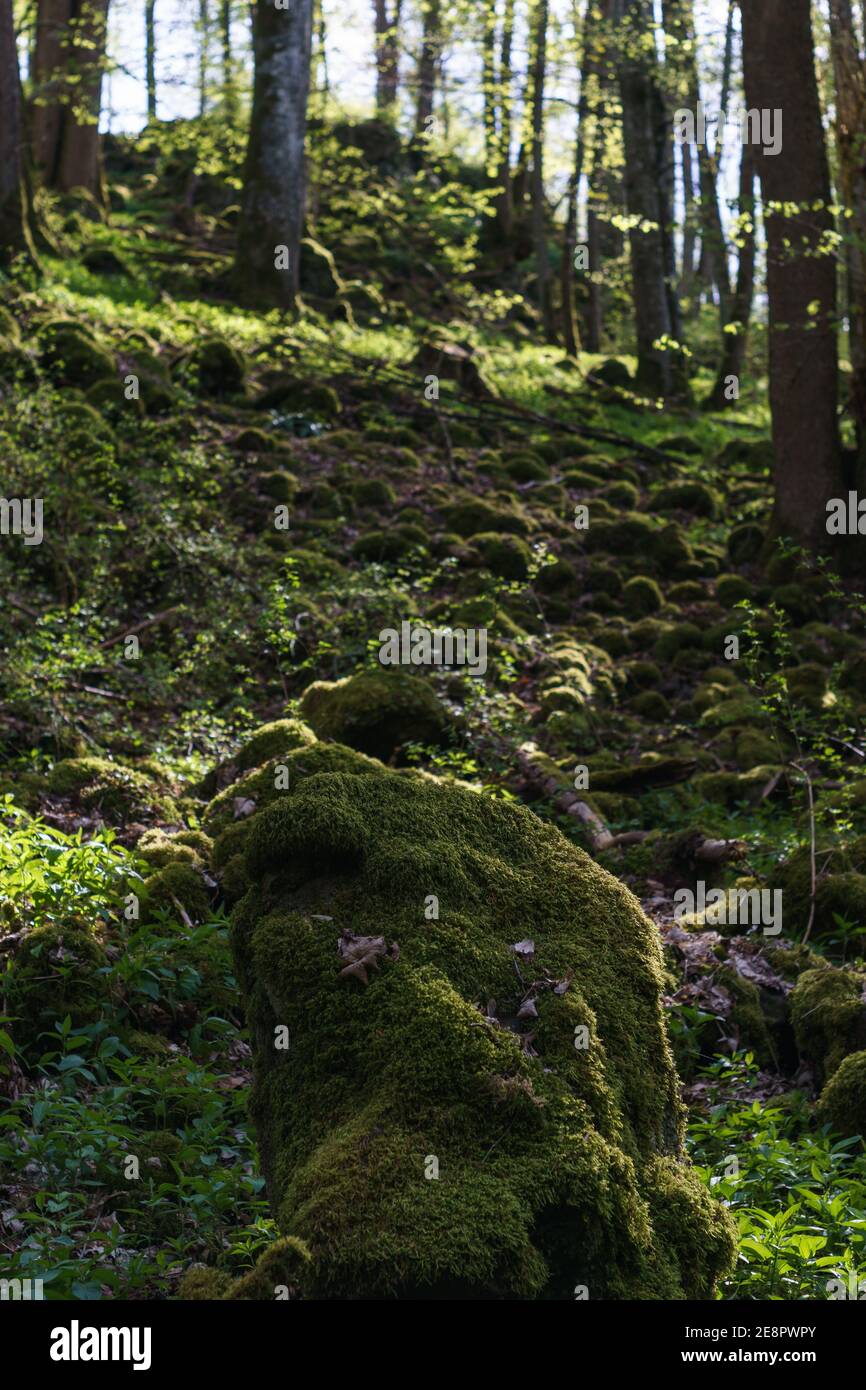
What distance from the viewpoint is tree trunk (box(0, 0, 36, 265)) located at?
15141 mm

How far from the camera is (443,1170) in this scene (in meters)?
2.86

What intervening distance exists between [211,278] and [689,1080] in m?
16.7

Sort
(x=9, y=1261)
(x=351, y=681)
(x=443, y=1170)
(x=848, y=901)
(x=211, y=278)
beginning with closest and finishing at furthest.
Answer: (x=443, y=1170) → (x=9, y=1261) → (x=848, y=901) → (x=351, y=681) → (x=211, y=278)

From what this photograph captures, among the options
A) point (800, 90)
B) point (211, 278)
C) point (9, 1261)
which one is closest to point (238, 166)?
point (211, 278)

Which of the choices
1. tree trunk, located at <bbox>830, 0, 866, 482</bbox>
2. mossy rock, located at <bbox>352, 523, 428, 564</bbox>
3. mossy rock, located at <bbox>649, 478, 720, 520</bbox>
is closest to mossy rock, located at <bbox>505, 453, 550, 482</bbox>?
mossy rock, located at <bbox>649, 478, 720, 520</bbox>

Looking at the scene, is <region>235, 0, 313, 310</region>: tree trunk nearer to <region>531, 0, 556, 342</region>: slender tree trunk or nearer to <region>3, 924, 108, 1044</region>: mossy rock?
<region>531, 0, 556, 342</region>: slender tree trunk

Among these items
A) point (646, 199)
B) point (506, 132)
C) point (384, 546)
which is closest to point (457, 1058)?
point (384, 546)

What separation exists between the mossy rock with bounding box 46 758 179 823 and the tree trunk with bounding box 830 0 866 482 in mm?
7647

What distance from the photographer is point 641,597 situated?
12.0 meters

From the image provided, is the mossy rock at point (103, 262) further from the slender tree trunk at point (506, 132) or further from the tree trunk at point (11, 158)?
the slender tree trunk at point (506, 132)

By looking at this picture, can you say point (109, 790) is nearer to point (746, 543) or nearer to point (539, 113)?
point (746, 543)

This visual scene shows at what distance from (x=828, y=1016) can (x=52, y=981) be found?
3.03m

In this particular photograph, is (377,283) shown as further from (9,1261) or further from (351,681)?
(9,1261)

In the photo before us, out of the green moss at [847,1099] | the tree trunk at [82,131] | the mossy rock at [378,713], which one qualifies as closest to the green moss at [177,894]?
the mossy rock at [378,713]
